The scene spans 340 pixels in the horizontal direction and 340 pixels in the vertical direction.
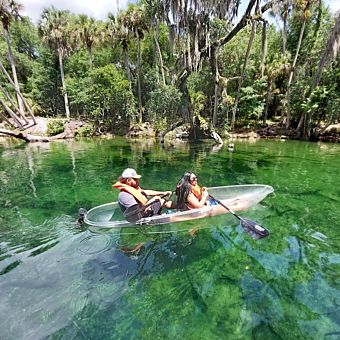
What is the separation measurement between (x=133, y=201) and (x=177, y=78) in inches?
655

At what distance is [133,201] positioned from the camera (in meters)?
5.82

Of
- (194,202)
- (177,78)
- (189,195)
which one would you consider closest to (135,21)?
(177,78)

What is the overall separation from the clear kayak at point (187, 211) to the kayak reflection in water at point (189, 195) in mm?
171

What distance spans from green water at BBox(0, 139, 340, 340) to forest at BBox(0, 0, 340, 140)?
14906mm

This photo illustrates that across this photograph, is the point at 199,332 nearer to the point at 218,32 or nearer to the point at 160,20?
the point at 218,32

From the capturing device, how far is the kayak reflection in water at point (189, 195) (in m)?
6.26

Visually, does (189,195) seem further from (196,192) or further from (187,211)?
(187,211)

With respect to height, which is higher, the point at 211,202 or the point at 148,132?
the point at 211,202

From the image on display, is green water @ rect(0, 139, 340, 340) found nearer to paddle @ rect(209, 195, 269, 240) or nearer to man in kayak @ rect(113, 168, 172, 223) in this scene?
paddle @ rect(209, 195, 269, 240)

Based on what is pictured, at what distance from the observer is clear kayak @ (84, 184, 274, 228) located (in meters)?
5.97

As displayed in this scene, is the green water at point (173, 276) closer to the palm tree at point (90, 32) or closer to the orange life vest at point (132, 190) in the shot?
the orange life vest at point (132, 190)

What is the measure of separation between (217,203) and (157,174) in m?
6.09

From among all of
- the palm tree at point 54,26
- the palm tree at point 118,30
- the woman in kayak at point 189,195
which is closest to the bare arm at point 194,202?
the woman in kayak at point 189,195

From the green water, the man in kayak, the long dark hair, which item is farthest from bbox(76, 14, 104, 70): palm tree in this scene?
the long dark hair
